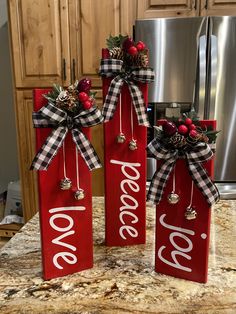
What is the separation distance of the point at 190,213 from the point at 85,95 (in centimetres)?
35

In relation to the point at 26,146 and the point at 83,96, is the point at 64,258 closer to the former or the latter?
the point at 83,96

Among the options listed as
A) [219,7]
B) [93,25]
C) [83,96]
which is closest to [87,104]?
[83,96]

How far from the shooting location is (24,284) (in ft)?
2.31

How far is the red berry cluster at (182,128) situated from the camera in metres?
0.66

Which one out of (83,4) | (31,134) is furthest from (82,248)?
(83,4)

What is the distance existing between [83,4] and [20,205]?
1502 millimetres

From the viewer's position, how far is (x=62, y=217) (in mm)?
747

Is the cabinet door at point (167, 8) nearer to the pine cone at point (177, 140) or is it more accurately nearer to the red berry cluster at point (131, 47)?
the red berry cluster at point (131, 47)

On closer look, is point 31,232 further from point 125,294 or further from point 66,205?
point 125,294

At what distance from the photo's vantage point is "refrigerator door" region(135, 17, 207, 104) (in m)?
1.87

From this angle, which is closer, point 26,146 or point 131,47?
point 131,47

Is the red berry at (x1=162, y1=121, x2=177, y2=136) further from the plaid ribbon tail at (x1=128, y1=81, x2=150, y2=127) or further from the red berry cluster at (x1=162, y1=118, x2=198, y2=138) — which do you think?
the plaid ribbon tail at (x1=128, y1=81, x2=150, y2=127)

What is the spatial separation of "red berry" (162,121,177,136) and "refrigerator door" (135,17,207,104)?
4.46 ft

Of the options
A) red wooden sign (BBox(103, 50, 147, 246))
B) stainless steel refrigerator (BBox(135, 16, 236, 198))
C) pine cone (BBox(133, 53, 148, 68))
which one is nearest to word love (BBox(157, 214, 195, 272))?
red wooden sign (BBox(103, 50, 147, 246))
